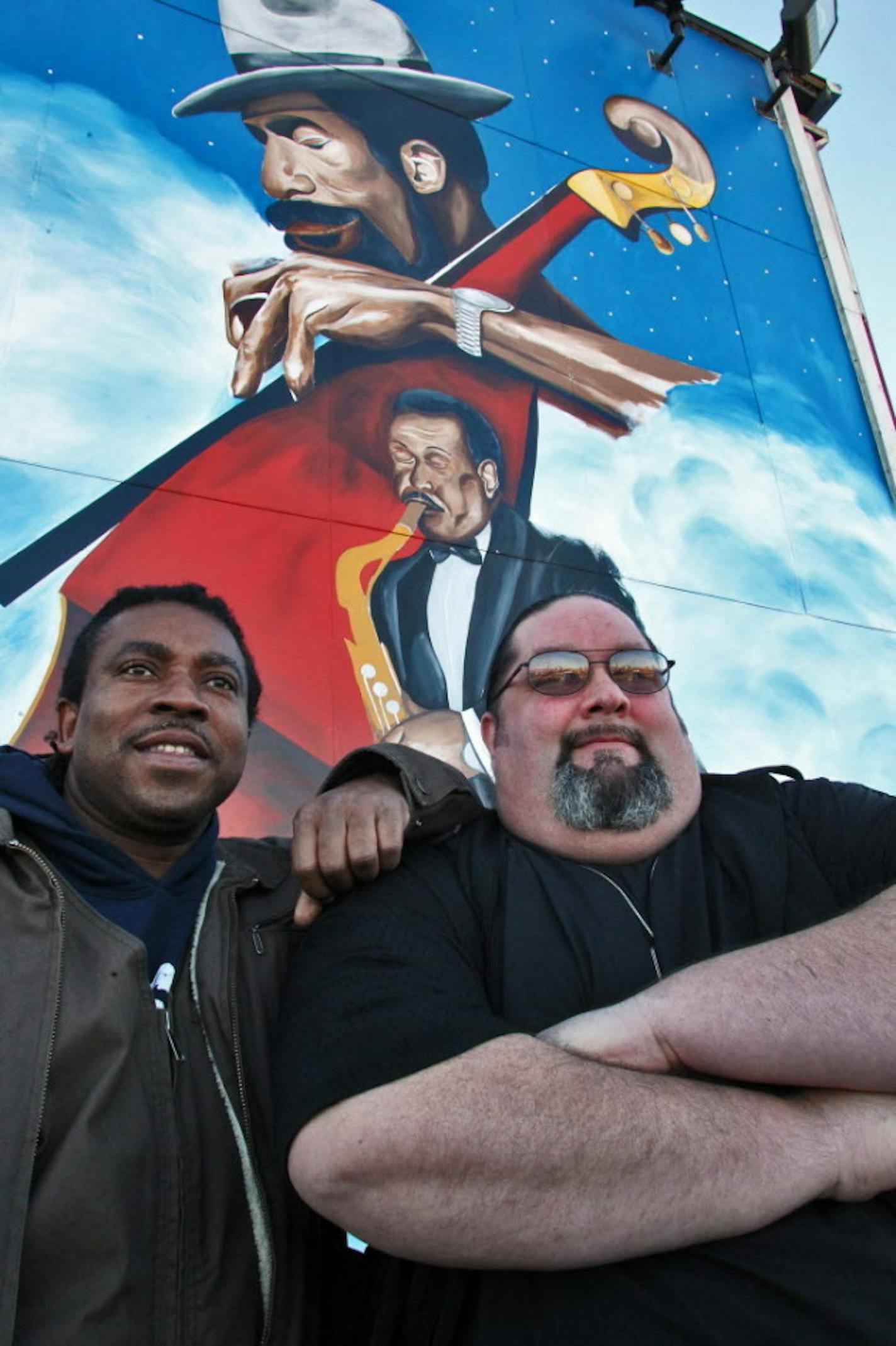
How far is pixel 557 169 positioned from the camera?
17.0ft

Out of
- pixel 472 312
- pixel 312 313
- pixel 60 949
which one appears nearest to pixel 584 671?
pixel 60 949

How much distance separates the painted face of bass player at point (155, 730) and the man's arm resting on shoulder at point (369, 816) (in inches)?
9.1

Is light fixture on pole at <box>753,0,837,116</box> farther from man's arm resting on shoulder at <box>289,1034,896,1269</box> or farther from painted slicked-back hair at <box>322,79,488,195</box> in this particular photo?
man's arm resting on shoulder at <box>289,1034,896,1269</box>

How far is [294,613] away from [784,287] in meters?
4.30

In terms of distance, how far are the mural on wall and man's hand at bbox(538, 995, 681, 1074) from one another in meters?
2.15

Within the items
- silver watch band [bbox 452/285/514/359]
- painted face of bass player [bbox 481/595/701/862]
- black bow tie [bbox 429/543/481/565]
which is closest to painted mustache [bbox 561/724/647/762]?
painted face of bass player [bbox 481/595/701/862]

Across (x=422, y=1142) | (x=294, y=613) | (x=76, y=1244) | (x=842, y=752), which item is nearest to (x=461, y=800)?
(x=422, y=1142)

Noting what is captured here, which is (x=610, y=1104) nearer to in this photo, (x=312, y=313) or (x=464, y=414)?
(x=464, y=414)

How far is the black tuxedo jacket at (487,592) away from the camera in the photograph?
11.8 feet

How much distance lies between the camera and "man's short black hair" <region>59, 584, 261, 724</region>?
1.75 m

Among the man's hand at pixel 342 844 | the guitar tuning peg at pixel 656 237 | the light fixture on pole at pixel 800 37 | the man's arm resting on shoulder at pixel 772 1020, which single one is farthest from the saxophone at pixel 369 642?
the light fixture on pole at pixel 800 37

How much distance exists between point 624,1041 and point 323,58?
5201mm

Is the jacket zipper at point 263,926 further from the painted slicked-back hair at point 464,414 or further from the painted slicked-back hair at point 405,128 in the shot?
the painted slicked-back hair at point 405,128

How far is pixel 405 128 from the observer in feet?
15.5
